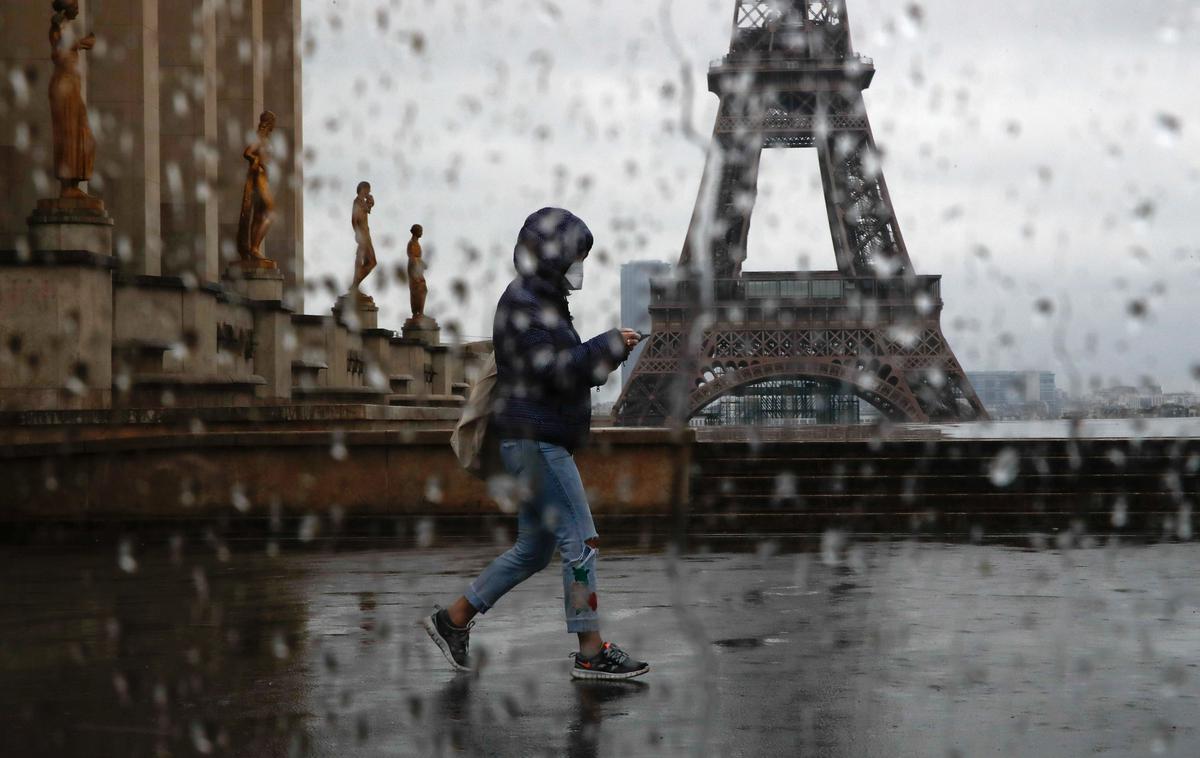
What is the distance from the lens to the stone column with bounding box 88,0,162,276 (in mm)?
24000

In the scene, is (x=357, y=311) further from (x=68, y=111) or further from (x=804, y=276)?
(x=804, y=276)

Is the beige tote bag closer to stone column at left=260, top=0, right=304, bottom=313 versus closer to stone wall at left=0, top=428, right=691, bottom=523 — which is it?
stone wall at left=0, top=428, right=691, bottom=523

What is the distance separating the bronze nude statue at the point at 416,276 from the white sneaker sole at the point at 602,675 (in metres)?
36.2

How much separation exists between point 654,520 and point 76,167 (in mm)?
9005

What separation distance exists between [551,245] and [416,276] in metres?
36.8

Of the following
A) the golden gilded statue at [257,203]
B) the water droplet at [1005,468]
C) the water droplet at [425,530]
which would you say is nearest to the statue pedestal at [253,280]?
the golden gilded statue at [257,203]

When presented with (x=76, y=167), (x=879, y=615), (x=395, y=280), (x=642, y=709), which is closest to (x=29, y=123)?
(x=76, y=167)

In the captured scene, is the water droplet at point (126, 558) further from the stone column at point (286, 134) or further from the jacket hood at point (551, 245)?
the stone column at point (286, 134)

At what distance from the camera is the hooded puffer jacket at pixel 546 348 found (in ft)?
21.7

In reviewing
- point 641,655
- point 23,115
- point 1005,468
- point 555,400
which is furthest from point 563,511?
point 23,115

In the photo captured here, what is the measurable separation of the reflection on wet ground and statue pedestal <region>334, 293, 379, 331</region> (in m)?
26.0

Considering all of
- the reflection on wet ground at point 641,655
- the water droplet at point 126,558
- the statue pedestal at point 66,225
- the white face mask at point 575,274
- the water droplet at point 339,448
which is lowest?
the reflection on wet ground at point 641,655

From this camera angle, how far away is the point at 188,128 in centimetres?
2842

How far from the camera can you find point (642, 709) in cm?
609
